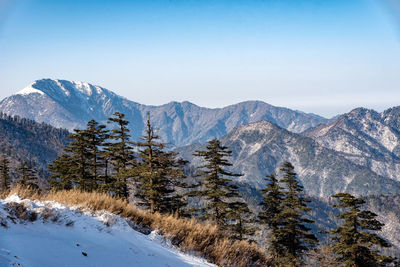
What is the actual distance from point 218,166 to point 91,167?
1345 cm

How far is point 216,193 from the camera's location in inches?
1074

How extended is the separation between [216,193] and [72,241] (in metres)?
22.4

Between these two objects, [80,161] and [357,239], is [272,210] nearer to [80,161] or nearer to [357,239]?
[357,239]

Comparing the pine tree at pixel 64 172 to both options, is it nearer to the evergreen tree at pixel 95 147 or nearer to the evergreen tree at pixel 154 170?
the evergreen tree at pixel 95 147

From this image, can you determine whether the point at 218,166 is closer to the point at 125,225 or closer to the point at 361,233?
the point at 361,233

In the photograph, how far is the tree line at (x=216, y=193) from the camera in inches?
894

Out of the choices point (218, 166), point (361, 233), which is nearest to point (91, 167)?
point (218, 166)

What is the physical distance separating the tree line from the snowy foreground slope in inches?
488

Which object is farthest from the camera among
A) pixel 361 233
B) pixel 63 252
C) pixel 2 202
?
pixel 361 233

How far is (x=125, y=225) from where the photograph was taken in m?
7.31

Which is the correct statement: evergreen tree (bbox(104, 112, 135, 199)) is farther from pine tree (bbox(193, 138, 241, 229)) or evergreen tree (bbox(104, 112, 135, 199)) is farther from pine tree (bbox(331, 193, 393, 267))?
pine tree (bbox(331, 193, 393, 267))

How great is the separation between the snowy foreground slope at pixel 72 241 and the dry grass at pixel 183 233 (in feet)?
1.97

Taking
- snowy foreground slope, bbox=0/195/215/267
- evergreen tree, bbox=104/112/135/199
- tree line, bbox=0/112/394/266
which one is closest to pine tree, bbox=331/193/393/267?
tree line, bbox=0/112/394/266

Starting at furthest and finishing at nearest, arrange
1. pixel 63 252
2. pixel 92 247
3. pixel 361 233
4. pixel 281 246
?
pixel 281 246
pixel 361 233
pixel 92 247
pixel 63 252
